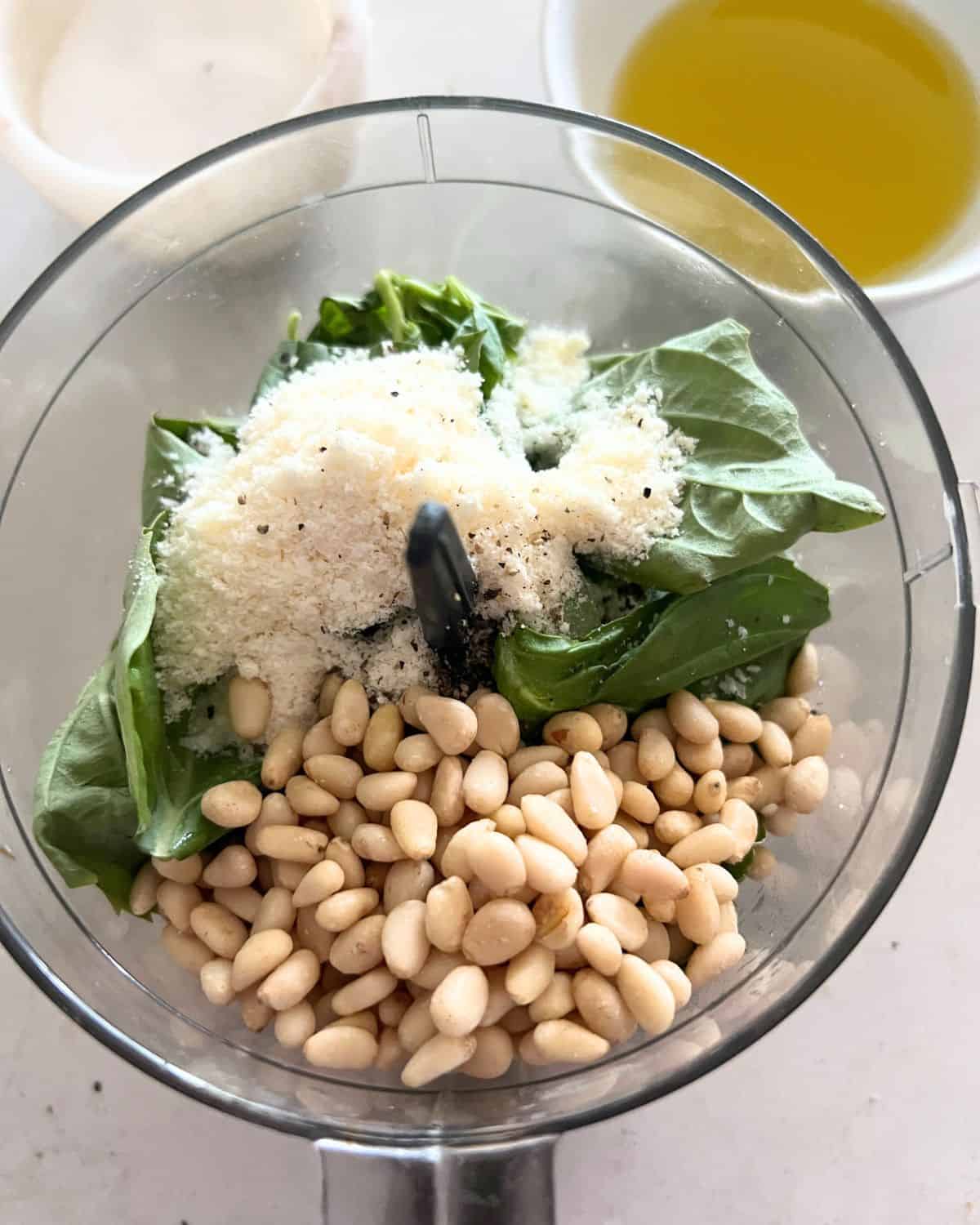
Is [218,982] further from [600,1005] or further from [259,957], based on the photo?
[600,1005]

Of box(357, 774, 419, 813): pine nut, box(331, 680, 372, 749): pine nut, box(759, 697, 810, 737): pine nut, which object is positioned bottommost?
box(357, 774, 419, 813): pine nut

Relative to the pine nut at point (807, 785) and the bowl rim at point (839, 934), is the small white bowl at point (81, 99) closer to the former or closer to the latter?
the bowl rim at point (839, 934)

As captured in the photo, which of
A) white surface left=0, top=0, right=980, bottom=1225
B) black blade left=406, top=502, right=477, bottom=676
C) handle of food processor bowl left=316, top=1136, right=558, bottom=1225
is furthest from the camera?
white surface left=0, top=0, right=980, bottom=1225

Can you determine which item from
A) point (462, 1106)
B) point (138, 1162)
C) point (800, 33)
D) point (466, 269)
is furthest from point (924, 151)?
point (138, 1162)

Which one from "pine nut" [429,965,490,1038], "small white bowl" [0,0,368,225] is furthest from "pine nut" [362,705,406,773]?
"small white bowl" [0,0,368,225]

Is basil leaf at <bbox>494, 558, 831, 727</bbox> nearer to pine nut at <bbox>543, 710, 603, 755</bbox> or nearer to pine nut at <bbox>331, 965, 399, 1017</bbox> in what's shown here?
pine nut at <bbox>543, 710, 603, 755</bbox>

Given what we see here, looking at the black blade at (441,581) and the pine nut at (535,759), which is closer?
the black blade at (441,581)

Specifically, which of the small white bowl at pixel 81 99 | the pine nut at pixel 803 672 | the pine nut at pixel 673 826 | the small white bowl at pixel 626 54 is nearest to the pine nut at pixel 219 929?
the pine nut at pixel 673 826
